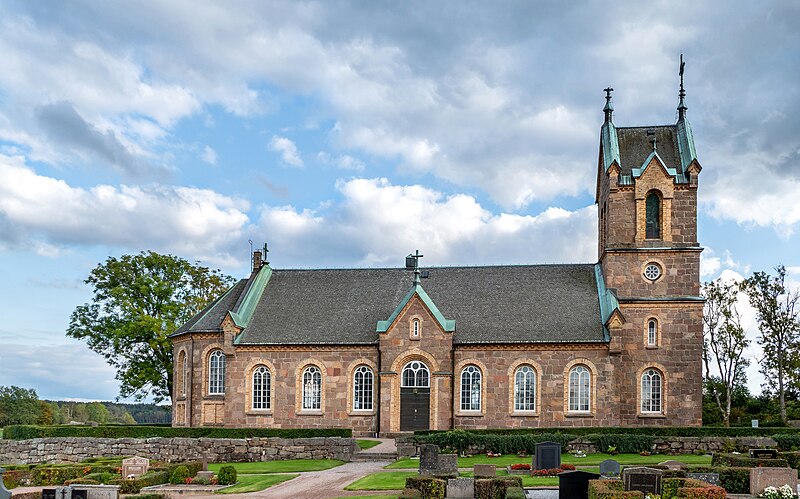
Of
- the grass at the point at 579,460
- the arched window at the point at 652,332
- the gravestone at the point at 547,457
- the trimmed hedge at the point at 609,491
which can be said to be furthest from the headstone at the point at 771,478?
the arched window at the point at 652,332

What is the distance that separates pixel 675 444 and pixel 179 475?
22.4m

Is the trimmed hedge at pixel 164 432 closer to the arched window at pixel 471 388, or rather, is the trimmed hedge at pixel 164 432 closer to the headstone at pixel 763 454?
the arched window at pixel 471 388

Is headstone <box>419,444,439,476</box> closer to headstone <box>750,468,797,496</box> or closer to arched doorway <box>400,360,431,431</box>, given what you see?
headstone <box>750,468,797,496</box>

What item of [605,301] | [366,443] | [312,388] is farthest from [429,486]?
[605,301]

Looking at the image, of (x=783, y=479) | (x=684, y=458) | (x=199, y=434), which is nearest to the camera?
(x=783, y=479)

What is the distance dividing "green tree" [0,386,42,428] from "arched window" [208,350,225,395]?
4139cm

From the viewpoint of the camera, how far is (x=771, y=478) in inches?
1019

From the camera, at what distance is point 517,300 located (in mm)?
49594

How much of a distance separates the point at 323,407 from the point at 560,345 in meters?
13.8

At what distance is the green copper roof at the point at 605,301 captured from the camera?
46.3m

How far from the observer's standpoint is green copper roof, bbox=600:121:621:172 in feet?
163

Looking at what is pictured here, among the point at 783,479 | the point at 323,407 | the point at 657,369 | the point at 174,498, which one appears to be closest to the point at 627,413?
the point at 657,369

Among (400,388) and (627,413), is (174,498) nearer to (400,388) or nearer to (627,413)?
(400,388)

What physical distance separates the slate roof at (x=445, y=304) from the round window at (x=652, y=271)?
3190mm
